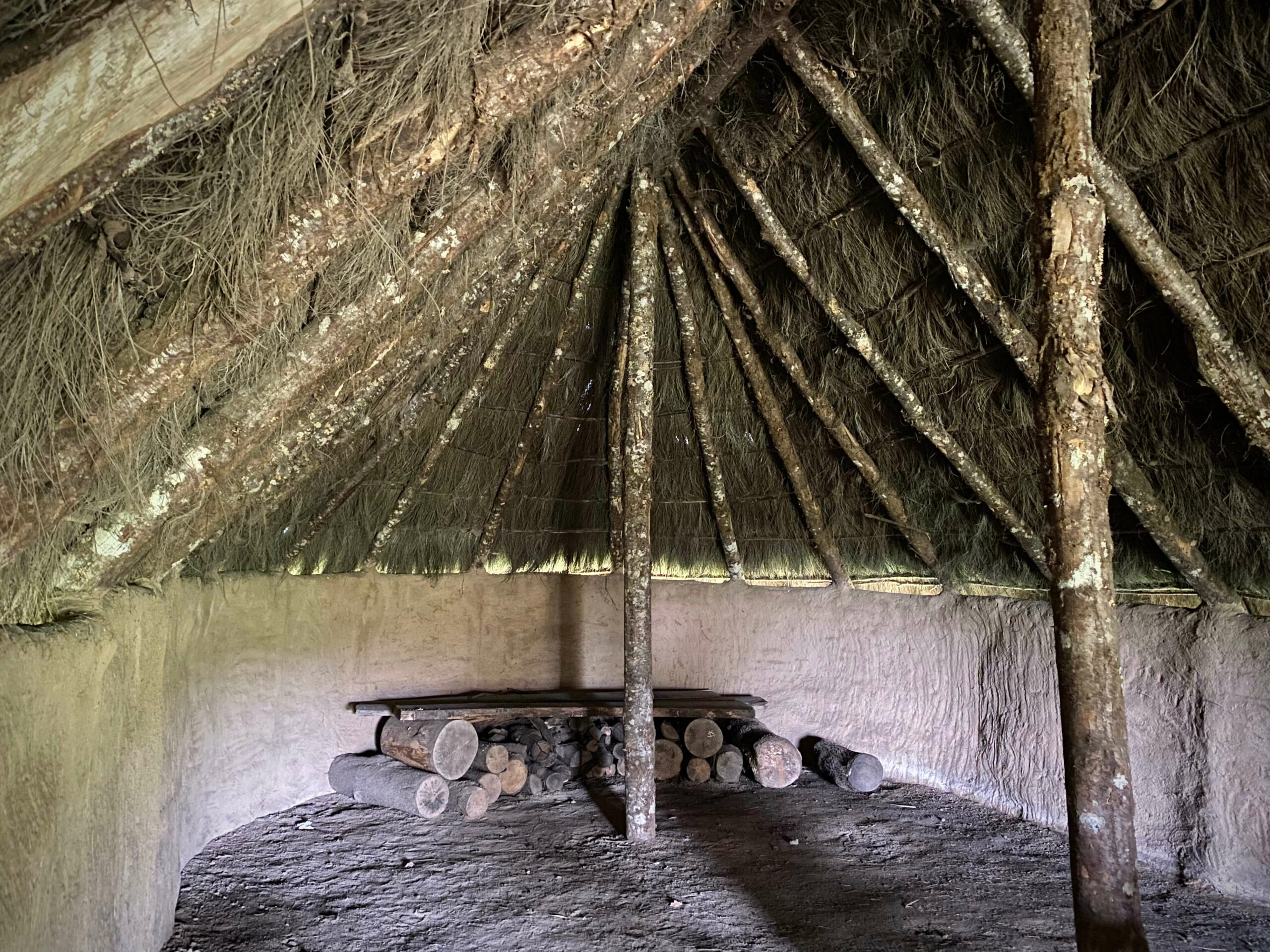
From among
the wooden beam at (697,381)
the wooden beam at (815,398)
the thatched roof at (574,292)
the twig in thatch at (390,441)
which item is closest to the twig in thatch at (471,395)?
the thatched roof at (574,292)

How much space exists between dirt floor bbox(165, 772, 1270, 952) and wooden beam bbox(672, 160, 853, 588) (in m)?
1.59

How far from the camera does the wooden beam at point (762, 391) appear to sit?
417 centimetres

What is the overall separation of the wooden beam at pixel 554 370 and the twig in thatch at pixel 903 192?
1186mm

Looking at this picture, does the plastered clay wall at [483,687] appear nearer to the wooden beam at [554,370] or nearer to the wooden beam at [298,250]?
the wooden beam at [298,250]

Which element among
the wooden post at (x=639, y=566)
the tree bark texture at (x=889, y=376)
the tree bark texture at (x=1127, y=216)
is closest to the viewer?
the tree bark texture at (x=1127, y=216)

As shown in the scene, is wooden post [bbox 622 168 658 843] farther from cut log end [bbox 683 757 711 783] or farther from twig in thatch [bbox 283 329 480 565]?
cut log end [bbox 683 757 711 783]

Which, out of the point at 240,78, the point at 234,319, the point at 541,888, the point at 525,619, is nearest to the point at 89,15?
the point at 240,78

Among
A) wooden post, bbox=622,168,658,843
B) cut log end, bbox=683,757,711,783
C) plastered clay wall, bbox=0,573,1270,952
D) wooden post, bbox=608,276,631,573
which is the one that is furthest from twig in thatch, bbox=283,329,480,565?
cut log end, bbox=683,757,711,783

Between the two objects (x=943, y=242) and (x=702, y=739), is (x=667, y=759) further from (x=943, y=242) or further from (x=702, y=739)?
(x=943, y=242)

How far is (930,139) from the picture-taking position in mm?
3145

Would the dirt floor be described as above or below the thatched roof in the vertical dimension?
below

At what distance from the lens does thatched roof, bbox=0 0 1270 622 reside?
181 cm

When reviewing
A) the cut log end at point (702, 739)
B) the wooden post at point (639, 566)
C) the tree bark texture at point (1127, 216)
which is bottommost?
the cut log end at point (702, 739)

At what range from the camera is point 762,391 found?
4715mm
